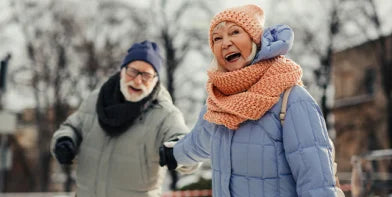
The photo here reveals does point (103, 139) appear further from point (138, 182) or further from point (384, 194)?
point (384, 194)

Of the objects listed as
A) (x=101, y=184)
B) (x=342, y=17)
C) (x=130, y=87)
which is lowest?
(x=101, y=184)

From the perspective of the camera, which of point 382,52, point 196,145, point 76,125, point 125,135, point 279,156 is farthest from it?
point 382,52

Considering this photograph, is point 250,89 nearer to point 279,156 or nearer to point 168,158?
point 279,156

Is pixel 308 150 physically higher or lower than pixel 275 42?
lower

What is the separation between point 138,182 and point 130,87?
2.43ft

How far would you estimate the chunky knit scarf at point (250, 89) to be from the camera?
7.47 feet

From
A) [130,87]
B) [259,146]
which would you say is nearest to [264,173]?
[259,146]

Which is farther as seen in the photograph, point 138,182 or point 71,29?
point 71,29

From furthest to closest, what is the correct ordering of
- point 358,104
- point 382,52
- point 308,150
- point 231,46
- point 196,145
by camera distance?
point 358,104 → point 382,52 → point 196,145 → point 231,46 → point 308,150

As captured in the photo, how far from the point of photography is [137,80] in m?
3.68

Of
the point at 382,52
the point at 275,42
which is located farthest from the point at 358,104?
the point at 275,42

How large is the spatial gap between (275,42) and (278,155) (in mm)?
560

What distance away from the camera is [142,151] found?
358 centimetres

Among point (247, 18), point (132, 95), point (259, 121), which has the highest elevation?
point (247, 18)
